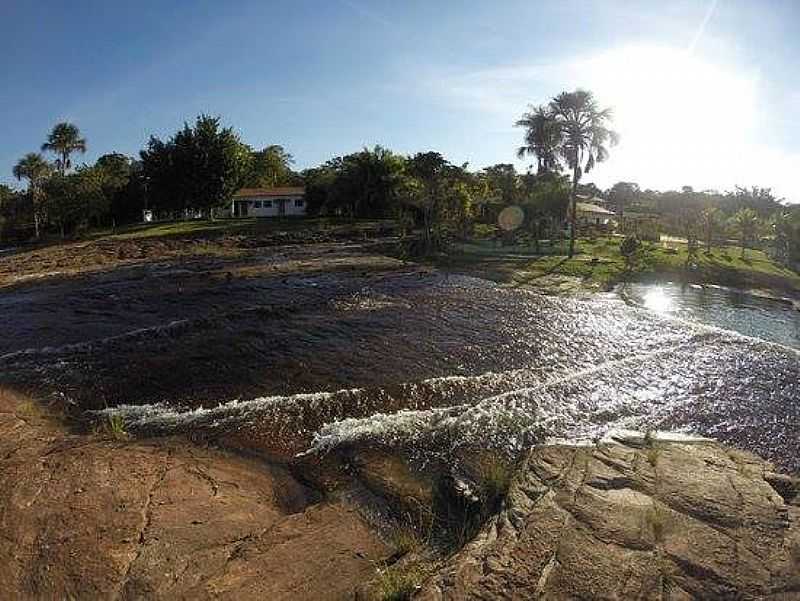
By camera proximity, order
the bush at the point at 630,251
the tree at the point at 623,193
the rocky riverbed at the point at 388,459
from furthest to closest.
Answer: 1. the tree at the point at 623,193
2. the bush at the point at 630,251
3. the rocky riverbed at the point at 388,459

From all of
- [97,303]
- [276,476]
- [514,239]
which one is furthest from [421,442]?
[514,239]

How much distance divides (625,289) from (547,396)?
826 inches

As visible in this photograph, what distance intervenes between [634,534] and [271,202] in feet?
279

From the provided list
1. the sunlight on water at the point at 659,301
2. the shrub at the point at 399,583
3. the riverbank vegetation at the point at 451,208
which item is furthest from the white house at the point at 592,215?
the shrub at the point at 399,583

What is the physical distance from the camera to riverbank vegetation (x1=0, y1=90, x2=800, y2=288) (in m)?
42.3

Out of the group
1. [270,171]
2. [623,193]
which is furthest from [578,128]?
[623,193]

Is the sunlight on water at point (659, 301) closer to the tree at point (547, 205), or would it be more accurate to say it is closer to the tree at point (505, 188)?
the tree at point (547, 205)

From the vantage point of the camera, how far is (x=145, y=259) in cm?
4388

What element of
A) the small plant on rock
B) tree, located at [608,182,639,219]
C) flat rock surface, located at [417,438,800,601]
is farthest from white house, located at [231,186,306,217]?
tree, located at [608,182,639,219]

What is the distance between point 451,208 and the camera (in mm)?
48219

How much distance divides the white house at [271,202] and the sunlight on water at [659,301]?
64.1 meters

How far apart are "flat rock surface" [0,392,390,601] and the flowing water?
176 cm

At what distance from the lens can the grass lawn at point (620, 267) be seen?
1422 inches

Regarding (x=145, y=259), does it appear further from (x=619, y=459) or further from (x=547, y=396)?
(x=619, y=459)
